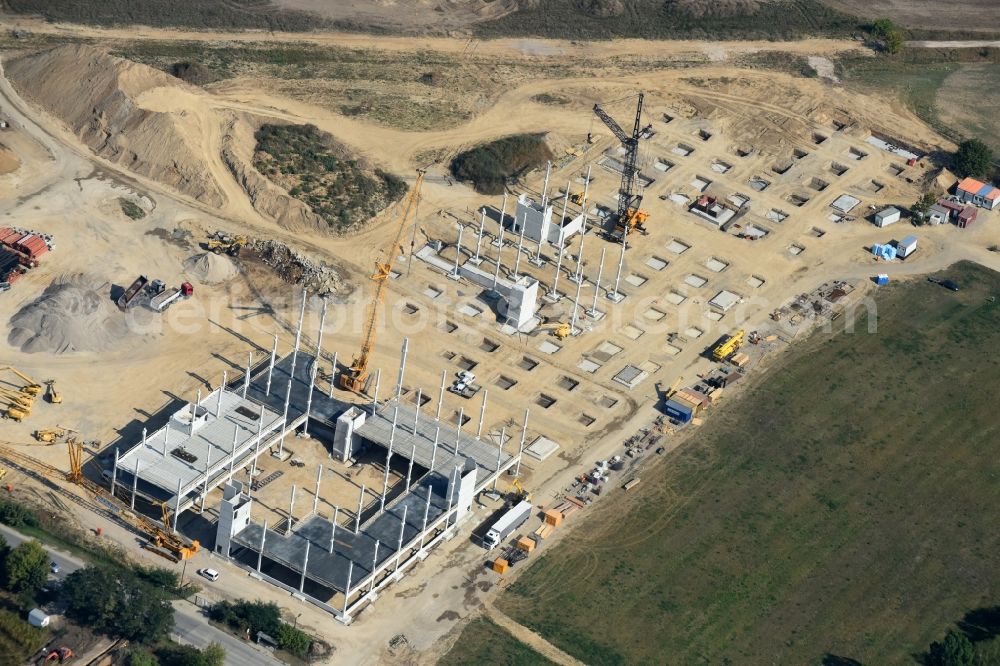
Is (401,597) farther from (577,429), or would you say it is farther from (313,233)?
(313,233)

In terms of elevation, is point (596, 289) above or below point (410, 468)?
above

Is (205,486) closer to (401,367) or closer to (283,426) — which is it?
(283,426)

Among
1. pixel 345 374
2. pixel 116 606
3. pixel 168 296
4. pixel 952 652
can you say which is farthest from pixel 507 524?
pixel 168 296

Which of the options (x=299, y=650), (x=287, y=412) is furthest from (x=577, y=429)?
(x=299, y=650)

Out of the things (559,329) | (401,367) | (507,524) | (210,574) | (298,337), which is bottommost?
(210,574)

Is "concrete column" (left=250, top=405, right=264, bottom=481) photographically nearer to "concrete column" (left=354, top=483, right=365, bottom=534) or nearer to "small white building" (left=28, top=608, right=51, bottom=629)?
"concrete column" (left=354, top=483, right=365, bottom=534)

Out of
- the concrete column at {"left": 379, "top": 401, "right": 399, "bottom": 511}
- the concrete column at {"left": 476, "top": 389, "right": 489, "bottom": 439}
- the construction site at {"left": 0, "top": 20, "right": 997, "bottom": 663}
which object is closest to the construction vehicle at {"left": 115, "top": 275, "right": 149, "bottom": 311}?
the construction site at {"left": 0, "top": 20, "right": 997, "bottom": 663}
